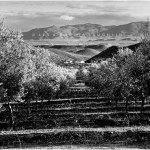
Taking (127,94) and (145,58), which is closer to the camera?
(145,58)

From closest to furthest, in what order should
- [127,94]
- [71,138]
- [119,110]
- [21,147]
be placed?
1. [21,147]
2. [71,138]
3. [127,94]
4. [119,110]

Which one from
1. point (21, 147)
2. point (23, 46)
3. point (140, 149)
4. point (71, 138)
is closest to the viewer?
point (140, 149)

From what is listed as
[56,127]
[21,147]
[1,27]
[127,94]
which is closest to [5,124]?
[56,127]

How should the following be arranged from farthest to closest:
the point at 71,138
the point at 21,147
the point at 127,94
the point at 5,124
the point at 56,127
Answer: the point at 127,94
the point at 5,124
the point at 56,127
the point at 71,138
the point at 21,147

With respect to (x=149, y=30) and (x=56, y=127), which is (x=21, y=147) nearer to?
(x=56, y=127)

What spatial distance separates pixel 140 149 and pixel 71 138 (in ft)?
36.4

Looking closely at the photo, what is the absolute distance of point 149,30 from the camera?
49250 millimetres

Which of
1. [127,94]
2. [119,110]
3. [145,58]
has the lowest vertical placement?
[119,110]

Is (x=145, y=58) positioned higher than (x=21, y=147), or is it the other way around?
(x=145, y=58)

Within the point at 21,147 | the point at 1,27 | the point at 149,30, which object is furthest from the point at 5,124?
the point at 149,30

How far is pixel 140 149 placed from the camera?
40625 mm

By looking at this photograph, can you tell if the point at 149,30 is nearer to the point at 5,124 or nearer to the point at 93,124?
the point at 93,124

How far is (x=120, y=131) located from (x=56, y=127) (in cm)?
1201

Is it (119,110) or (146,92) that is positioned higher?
(146,92)
